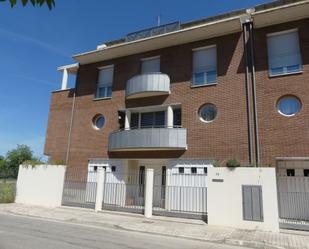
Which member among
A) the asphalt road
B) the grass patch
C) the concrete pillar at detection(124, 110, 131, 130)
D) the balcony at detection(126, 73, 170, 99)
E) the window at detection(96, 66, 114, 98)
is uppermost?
the window at detection(96, 66, 114, 98)

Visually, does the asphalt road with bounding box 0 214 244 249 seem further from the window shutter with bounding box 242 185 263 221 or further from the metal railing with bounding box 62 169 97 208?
the metal railing with bounding box 62 169 97 208

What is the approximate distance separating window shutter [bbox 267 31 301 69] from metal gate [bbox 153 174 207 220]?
6902 mm

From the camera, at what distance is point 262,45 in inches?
602

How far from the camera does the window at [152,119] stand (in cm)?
1809

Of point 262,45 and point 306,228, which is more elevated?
point 262,45

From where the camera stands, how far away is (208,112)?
53.2ft

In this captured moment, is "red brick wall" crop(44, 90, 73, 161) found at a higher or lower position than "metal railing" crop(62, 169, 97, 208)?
higher

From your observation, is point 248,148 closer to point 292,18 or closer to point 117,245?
point 292,18

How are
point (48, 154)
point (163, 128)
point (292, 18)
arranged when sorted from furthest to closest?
point (48, 154) → point (163, 128) → point (292, 18)

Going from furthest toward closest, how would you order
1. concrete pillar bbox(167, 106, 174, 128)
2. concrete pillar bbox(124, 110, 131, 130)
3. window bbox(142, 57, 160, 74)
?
window bbox(142, 57, 160, 74)
concrete pillar bbox(124, 110, 131, 130)
concrete pillar bbox(167, 106, 174, 128)

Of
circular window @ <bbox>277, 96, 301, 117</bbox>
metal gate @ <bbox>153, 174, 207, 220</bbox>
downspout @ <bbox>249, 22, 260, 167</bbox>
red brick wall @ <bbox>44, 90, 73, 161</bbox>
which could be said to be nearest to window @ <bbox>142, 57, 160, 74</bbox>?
downspout @ <bbox>249, 22, 260, 167</bbox>

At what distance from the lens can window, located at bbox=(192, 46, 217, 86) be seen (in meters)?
16.5

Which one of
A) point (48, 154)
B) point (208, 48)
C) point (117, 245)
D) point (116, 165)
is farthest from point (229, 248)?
point (48, 154)

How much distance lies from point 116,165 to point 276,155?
913cm
